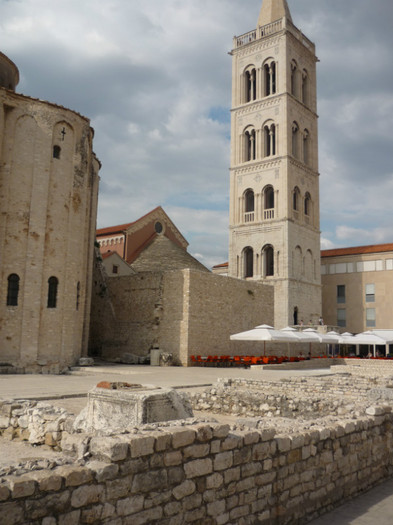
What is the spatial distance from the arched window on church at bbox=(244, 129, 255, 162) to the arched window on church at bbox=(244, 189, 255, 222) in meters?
3.62

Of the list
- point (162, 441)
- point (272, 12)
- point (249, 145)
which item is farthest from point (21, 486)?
point (272, 12)

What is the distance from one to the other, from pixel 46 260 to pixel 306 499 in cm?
1790

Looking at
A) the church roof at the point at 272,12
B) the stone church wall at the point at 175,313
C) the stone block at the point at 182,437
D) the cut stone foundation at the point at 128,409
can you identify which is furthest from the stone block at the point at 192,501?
the church roof at the point at 272,12

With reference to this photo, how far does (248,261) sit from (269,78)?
1906cm

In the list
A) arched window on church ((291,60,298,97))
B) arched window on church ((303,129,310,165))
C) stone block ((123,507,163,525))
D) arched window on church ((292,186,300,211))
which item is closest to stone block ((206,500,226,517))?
stone block ((123,507,163,525))

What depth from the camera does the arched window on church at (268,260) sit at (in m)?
43.5

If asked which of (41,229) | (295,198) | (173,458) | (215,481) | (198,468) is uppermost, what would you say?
(295,198)

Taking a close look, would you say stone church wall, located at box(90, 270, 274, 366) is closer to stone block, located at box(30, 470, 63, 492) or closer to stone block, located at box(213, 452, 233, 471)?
stone block, located at box(213, 452, 233, 471)

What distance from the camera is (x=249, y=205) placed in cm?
4681

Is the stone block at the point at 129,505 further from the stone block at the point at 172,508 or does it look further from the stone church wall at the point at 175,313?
the stone church wall at the point at 175,313

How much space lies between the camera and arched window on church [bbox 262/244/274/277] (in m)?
43.5

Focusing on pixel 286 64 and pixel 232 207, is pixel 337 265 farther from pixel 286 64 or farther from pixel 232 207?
pixel 286 64

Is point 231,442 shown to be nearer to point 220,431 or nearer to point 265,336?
point 220,431

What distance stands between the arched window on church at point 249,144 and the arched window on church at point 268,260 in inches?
381
